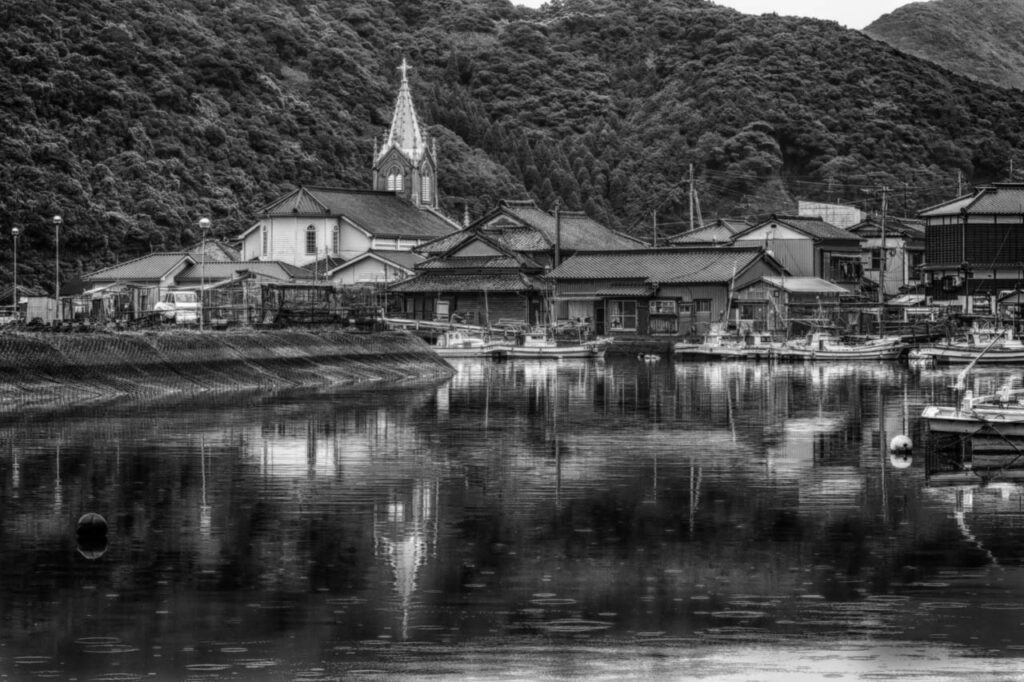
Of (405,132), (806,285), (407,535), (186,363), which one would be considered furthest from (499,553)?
(405,132)

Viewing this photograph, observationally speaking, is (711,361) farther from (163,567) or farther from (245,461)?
(163,567)

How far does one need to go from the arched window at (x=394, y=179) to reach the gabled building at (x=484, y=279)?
16.4 meters

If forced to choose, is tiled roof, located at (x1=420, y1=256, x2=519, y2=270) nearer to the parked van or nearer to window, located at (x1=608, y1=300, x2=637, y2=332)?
window, located at (x1=608, y1=300, x2=637, y2=332)

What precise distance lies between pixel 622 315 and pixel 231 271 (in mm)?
19756

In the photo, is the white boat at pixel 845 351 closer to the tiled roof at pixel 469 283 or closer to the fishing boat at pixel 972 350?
the fishing boat at pixel 972 350

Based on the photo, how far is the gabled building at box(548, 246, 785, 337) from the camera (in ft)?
272

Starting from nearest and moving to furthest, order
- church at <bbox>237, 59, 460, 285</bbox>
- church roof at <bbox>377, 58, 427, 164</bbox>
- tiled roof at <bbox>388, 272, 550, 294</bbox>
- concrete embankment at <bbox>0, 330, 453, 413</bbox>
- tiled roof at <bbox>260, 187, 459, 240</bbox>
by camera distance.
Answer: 1. concrete embankment at <bbox>0, 330, 453, 413</bbox>
2. tiled roof at <bbox>388, 272, 550, 294</bbox>
3. church at <bbox>237, 59, 460, 285</bbox>
4. tiled roof at <bbox>260, 187, 459, 240</bbox>
5. church roof at <bbox>377, 58, 427, 164</bbox>

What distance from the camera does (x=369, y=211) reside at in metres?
A: 98.7

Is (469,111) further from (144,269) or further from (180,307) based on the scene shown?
(180,307)

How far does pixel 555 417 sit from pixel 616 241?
56139 millimetres

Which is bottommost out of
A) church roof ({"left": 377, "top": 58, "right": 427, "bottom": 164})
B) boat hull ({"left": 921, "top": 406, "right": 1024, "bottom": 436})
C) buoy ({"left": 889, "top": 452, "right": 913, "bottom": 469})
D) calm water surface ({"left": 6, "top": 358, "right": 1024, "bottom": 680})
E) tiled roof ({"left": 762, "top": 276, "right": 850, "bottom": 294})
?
calm water surface ({"left": 6, "top": 358, "right": 1024, "bottom": 680})

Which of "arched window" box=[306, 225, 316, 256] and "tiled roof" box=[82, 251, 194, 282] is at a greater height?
"arched window" box=[306, 225, 316, 256]

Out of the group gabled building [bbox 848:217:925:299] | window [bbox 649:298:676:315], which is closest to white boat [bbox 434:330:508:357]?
window [bbox 649:298:676:315]

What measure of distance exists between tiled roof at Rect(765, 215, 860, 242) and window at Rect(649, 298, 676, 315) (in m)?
13.5
